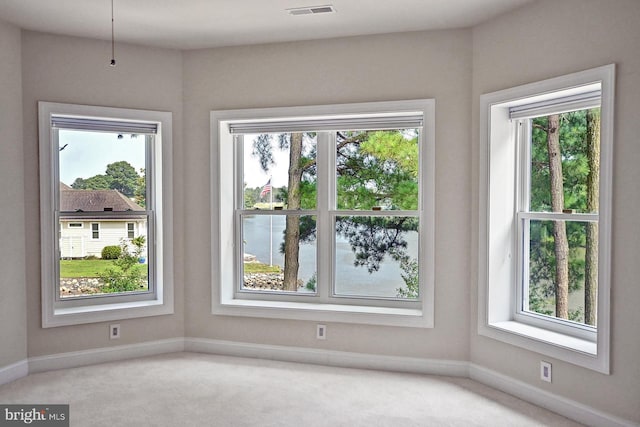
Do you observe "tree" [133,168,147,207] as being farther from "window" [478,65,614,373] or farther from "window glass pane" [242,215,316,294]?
"window" [478,65,614,373]

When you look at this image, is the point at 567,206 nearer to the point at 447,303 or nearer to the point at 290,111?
the point at 447,303

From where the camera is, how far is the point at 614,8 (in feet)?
9.37

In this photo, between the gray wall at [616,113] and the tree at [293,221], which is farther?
the tree at [293,221]

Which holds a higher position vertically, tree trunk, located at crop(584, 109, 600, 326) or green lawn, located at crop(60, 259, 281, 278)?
tree trunk, located at crop(584, 109, 600, 326)

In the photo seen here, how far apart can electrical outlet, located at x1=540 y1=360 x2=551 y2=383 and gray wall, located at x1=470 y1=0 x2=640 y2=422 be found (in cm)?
4

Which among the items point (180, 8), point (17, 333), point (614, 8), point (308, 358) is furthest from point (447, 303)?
point (17, 333)

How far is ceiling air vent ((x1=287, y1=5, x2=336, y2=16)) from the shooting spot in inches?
138

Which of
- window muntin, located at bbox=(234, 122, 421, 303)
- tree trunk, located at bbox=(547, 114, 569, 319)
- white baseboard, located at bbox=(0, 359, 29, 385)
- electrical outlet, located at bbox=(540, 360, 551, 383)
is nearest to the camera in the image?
electrical outlet, located at bbox=(540, 360, 551, 383)

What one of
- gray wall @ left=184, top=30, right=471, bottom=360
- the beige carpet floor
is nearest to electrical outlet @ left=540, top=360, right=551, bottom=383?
the beige carpet floor

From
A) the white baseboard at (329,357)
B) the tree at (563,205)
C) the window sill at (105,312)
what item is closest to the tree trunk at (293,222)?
the white baseboard at (329,357)

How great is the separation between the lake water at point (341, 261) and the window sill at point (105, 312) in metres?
0.95

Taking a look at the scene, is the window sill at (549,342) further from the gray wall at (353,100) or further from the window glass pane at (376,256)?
the window glass pane at (376,256)

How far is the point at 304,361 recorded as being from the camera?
430 cm

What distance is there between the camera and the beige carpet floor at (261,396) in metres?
3.16
